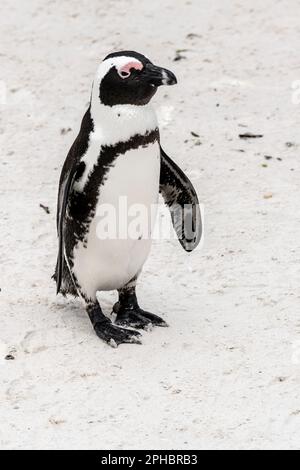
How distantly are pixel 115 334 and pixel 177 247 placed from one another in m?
0.98

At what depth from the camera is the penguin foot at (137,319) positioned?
4.30 meters

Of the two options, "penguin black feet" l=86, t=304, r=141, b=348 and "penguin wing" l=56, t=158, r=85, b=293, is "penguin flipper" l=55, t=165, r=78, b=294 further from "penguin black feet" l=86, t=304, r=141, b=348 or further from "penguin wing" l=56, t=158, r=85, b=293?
"penguin black feet" l=86, t=304, r=141, b=348

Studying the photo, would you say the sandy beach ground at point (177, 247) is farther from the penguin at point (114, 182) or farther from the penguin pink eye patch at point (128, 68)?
the penguin pink eye patch at point (128, 68)

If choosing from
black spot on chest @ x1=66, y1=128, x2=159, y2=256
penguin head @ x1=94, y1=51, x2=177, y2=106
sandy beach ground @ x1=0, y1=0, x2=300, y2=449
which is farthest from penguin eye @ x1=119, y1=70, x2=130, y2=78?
sandy beach ground @ x1=0, y1=0, x2=300, y2=449

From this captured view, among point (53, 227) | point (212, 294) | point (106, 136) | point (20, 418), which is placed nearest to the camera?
point (20, 418)

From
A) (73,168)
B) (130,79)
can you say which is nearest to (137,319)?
(73,168)

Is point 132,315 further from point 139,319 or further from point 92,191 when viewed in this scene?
point 92,191

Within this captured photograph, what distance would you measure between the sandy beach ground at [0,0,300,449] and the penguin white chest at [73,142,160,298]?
0.87 feet

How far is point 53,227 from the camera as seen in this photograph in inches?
204

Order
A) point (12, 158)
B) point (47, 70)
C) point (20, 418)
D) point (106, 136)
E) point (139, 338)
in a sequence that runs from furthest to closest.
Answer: point (47, 70) → point (12, 158) → point (139, 338) → point (106, 136) → point (20, 418)

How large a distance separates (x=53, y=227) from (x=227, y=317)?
3.88 feet

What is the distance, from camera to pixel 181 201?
438 cm

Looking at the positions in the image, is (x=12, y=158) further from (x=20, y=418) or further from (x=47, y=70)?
(x=20, y=418)
